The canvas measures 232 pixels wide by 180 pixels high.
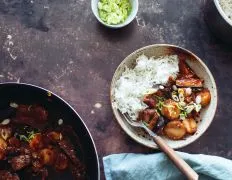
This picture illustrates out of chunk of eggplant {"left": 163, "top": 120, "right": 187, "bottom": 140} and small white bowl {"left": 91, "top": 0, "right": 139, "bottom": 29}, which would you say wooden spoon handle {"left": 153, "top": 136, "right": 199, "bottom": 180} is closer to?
chunk of eggplant {"left": 163, "top": 120, "right": 187, "bottom": 140}

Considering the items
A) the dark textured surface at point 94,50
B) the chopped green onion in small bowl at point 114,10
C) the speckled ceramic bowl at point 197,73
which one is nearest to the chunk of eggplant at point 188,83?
the speckled ceramic bowl at point 197,73

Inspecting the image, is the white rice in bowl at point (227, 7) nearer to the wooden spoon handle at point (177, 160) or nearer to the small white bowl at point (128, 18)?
the small white bowl at point (128, 18)

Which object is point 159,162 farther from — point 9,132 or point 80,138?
point 9,132

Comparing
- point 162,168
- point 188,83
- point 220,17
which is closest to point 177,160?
point 162,168

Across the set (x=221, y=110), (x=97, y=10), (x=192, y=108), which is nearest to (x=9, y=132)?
(x=97, y=10)

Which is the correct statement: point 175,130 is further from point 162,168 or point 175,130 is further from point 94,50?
point 94,50

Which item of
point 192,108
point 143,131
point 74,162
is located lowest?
point 74,162

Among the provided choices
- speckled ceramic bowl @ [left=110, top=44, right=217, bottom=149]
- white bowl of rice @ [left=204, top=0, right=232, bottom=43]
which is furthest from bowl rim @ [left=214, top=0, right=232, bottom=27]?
speckled ceramic bowl @ [left=110, top=44, right=217, bottom=149]
